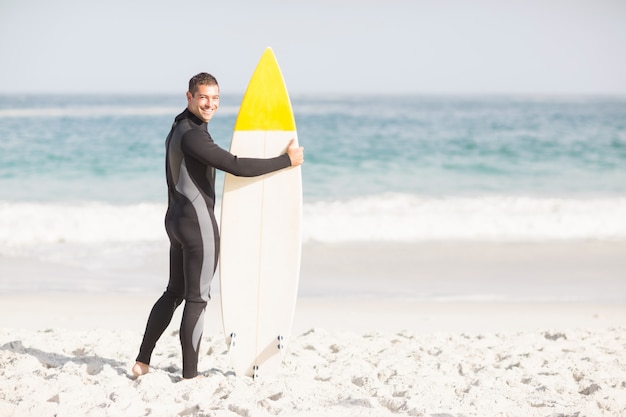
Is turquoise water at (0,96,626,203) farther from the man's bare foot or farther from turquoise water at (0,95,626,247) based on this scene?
the man's bare foot

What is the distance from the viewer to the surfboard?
11.5 ft

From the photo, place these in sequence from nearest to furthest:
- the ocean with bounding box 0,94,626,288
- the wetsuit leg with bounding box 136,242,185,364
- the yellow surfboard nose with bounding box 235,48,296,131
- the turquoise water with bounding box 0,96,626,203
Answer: the wetsuit leg with bounding box 136,242,185,364, the yellow surfboard nose with bounding box 235,48,296,131, the ocean with bounding box 0,94,626,288, the turquoise water with bounding box 0,96,626,203

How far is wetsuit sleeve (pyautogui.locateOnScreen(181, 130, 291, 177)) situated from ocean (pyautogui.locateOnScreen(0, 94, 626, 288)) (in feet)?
12.9

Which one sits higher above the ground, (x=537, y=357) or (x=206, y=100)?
(x=206, y=100)

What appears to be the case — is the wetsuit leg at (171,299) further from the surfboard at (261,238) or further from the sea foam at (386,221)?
the sea foam at (386,221)

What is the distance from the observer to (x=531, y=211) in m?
9.88

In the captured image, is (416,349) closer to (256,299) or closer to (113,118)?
(256,299)

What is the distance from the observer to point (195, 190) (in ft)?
10.6

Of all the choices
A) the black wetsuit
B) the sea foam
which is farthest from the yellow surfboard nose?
the sea foam

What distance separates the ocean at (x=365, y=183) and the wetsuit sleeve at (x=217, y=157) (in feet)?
12.9

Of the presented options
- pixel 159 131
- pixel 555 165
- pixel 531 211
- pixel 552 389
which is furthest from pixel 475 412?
pixel 159 131

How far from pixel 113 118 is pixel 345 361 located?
1903 centimetres

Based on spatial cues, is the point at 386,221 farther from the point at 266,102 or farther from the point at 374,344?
the point at 266,102

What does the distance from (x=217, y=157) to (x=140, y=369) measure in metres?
1.05
